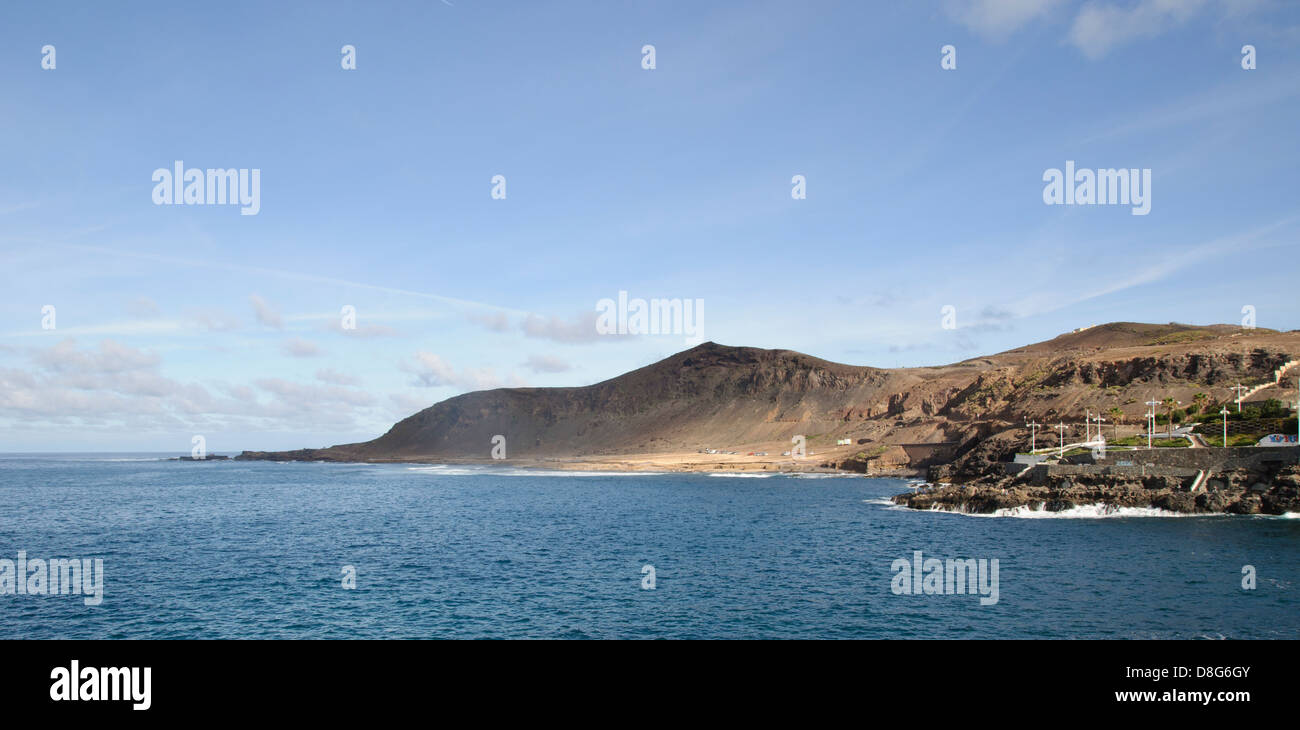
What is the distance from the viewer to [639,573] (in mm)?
43156

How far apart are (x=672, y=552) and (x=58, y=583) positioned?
34.6 meters

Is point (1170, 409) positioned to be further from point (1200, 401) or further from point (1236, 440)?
point (1236, 440)

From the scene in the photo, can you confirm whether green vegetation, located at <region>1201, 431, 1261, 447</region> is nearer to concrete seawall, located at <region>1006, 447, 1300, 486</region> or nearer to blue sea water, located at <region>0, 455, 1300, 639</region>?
concrete seawall, located at <region>1006, 447, 1300, 486</region>

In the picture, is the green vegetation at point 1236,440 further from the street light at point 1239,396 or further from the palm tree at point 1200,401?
the palm tree at point 1200,401

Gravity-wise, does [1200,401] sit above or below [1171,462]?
above

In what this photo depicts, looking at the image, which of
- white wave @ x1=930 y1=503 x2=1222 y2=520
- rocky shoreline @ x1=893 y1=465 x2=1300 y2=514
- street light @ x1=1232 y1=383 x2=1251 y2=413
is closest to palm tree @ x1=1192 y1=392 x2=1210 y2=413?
street light @ x1=1232 y1=383 x2=1251 y2=413

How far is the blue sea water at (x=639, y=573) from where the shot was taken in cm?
3150

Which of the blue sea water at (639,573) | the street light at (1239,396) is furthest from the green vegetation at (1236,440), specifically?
the blue sea water at (639,573)

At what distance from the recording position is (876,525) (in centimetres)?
6341

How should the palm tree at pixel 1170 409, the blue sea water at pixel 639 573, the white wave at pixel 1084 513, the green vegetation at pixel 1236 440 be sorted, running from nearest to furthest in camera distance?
the blue sea water at pixel 639 573 → the white wave at pixel 1084 513 → the green vegetation at pixel 1236 440 → the palm tree at pixel 1170 409

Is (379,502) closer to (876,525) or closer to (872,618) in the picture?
(876,525)

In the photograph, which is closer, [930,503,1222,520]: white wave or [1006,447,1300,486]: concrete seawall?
[930,503,1222,520]: white wave

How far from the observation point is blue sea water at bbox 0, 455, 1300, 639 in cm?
3150

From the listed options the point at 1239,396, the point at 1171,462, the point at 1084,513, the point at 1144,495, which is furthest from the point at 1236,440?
the point at 1084,513
